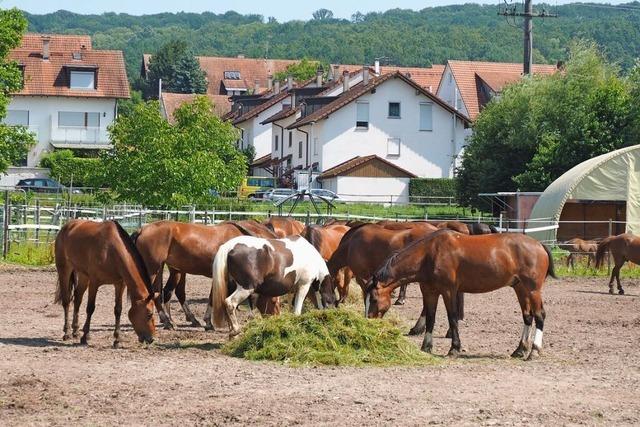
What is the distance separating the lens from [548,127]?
150 feet

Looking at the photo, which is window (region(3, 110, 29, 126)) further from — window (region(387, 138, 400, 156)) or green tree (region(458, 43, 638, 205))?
green tree (region(458, 43, 638, 205))

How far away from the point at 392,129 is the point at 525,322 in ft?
167

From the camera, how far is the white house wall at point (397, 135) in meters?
63.8

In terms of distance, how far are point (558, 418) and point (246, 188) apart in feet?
175

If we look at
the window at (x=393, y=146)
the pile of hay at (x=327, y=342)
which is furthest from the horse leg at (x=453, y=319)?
the window at (x=393, y=146)

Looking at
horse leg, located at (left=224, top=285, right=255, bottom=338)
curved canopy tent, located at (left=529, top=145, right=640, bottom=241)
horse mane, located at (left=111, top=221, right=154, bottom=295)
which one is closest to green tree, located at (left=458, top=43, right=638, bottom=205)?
curved canopy tent, located at (left=529, top=145, right=640, bottom=241)

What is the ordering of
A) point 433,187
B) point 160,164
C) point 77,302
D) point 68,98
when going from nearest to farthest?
point 77,302, point 160,164, point 433,187, point 68,98

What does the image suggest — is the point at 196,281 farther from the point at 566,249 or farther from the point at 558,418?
the point at 558,418

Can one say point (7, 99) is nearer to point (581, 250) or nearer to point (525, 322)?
point (581, 250)

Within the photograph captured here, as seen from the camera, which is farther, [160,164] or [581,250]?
[160,164]

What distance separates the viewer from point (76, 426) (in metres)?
9.26

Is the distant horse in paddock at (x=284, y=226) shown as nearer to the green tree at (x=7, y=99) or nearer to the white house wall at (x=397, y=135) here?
the green tree at (x=7, y=99)

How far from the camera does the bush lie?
6028 centimetres

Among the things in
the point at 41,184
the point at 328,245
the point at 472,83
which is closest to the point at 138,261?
the point at 328,245
